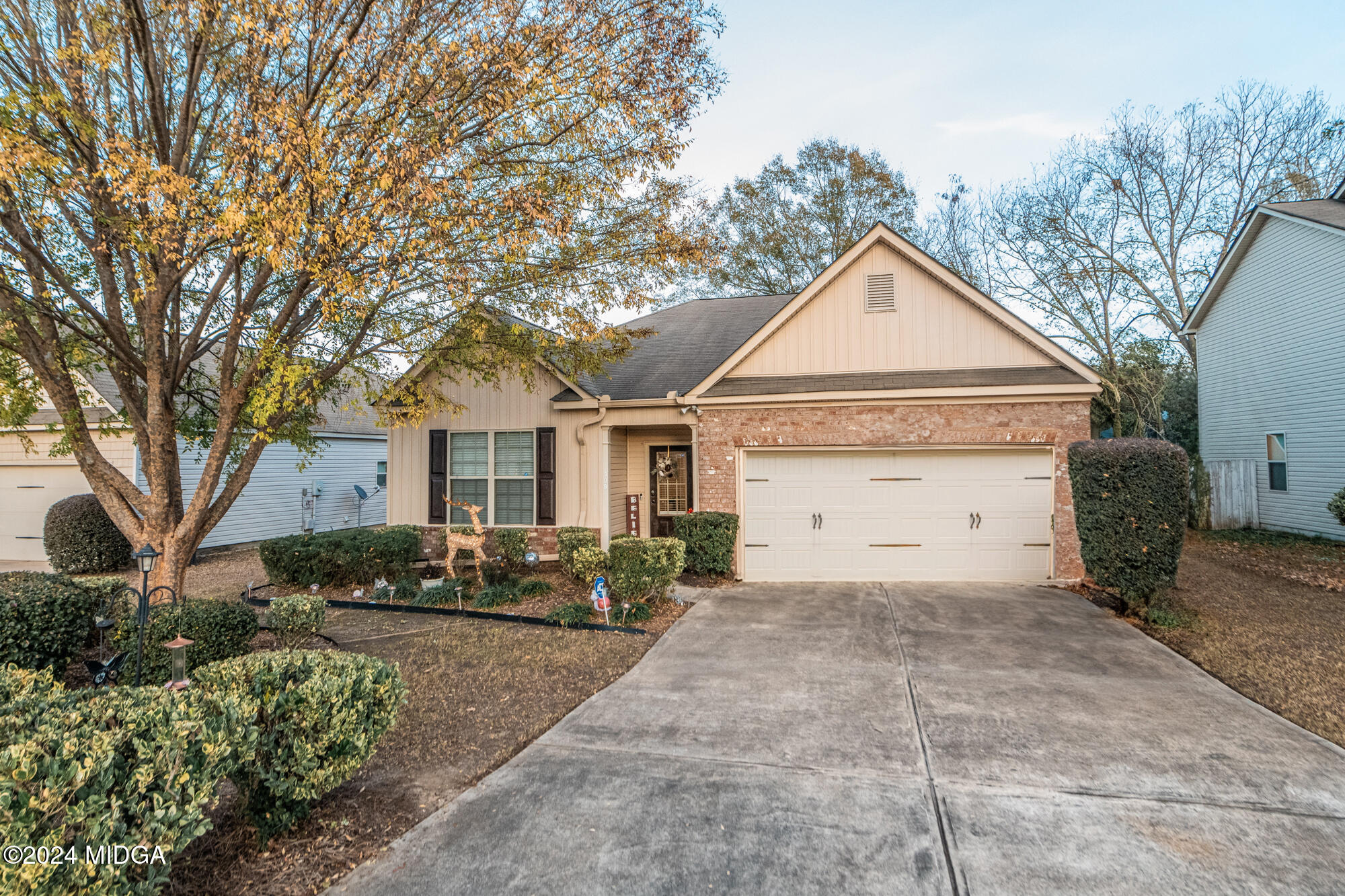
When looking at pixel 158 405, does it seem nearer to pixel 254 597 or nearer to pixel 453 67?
pixel 254 597

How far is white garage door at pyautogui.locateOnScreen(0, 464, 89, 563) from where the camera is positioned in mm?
13344

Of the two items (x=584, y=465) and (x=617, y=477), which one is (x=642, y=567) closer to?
(x=584, y=465)

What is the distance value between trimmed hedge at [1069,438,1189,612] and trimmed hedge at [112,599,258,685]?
892 centimetres

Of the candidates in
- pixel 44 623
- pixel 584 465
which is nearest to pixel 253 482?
pixel 584 465

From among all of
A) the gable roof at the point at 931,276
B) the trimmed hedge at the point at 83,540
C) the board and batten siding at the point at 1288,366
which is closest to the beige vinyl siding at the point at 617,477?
the gable roof at the point at 931,276

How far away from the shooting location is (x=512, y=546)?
10.6 metres

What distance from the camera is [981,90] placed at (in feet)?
41.9

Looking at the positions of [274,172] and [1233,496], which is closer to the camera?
[274,172]

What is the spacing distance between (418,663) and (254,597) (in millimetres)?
4656

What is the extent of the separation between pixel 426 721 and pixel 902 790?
11.1ft

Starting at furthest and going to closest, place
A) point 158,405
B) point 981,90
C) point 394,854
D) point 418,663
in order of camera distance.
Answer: point 981,90 → point 158,405 → point 418,663 → point 394,854

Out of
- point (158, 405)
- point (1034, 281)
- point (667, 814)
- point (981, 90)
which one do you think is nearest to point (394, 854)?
point (667, 814)

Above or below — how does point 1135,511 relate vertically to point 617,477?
below

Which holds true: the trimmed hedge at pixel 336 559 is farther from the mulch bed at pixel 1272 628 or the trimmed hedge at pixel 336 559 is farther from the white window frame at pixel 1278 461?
the white window frame at pixel 1278 461
